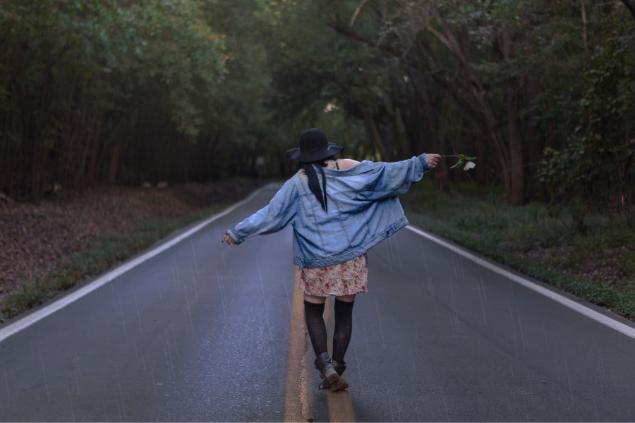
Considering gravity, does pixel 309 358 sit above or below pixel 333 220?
below

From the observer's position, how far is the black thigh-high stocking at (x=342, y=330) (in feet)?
15.4

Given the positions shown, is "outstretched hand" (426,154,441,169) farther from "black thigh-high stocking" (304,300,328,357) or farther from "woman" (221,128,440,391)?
"black thigh-high stocking" (304,300,328,357)

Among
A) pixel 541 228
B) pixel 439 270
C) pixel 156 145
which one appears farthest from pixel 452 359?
pixel 156 145

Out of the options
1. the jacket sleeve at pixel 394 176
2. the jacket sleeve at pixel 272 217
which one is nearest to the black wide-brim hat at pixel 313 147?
the jacket sleeve at pixel 272 217

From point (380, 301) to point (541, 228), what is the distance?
6581 millimetres

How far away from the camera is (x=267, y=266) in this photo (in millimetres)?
10680

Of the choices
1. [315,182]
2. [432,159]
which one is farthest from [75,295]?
[432,159]

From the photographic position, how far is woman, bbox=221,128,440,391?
456 centimetres

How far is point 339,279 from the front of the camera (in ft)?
14.9

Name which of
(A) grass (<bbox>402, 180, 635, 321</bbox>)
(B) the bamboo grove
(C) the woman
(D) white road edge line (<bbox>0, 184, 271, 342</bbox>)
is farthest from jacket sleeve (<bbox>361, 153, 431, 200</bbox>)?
(B) the bamboo grove

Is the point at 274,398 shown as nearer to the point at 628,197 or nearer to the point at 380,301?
the point at 380,301

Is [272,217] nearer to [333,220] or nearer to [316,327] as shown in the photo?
[333,220]

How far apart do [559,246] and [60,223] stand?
10.6 metres

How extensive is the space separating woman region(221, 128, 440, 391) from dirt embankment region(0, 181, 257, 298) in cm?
575
